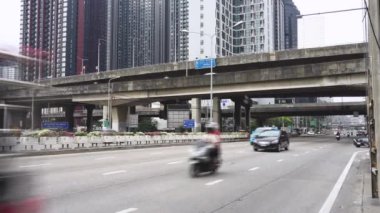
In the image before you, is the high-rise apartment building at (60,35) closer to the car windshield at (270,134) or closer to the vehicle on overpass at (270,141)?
the vehicle on overpass at (270,141)

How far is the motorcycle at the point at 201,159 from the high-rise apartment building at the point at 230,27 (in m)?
112

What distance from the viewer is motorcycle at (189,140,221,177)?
14.4 meters

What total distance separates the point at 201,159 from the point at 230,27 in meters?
138

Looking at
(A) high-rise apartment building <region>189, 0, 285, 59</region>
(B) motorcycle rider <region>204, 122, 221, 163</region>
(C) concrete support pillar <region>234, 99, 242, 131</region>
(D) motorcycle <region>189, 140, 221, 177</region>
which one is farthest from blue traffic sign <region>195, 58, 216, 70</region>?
(A) high-rise apartment building <region>189, 0, 285, 59</region>

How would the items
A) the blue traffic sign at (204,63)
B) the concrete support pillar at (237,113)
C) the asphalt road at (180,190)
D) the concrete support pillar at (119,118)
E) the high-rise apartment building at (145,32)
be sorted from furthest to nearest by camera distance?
the high-rise apartment building at (145,32), the concrete support pillar at (237,113), the concrete support pillar at (119,118), the blue traffic sign at (204,63), the asphalt road at (180,190)

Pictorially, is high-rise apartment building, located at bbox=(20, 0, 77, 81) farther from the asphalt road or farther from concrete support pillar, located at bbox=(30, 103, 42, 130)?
the asphalt road

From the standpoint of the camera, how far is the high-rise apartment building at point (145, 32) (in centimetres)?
9112

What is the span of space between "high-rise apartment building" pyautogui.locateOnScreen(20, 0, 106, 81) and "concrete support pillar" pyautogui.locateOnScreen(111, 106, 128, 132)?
8246 mm

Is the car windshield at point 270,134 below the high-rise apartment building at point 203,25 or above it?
below

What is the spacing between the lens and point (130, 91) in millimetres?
61094

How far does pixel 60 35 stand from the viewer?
20.1 m

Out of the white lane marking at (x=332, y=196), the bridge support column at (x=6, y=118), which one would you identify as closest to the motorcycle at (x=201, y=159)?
the white lane marking at (x=332, y=196)

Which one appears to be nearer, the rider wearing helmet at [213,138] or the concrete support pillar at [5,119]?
the concrete support pillar at [5,119]

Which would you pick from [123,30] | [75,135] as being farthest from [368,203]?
[123,30]
